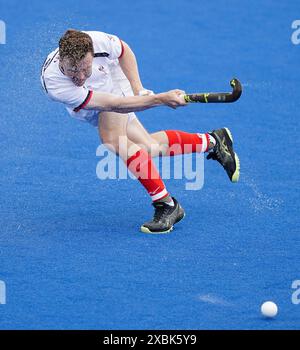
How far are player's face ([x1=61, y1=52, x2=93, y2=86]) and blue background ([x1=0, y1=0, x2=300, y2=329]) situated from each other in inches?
43.8

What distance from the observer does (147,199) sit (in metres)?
8.40

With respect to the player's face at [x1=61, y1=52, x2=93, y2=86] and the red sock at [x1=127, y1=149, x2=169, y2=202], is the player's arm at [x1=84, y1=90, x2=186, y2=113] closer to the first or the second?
the player's face at [x1=61, y1=52, x2=93, y2=86]

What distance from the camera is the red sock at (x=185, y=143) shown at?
8.09m

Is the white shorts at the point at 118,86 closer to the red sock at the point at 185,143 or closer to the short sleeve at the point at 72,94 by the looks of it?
the red sock at the point at 185,143

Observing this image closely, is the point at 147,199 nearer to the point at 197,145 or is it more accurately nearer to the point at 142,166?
the point at 197,145

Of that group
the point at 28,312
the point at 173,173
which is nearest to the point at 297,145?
the point at 173,173

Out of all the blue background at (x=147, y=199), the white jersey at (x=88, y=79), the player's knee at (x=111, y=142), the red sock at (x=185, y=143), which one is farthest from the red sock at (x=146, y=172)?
the white jersey at (x=88, y=79)

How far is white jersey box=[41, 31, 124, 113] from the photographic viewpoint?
7.35 m

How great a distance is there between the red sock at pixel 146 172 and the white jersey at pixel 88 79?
0.53m

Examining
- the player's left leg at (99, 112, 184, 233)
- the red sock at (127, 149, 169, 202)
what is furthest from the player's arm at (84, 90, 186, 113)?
the red sock at (127, 149, 169, 202)

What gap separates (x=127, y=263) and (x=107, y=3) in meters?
7.15

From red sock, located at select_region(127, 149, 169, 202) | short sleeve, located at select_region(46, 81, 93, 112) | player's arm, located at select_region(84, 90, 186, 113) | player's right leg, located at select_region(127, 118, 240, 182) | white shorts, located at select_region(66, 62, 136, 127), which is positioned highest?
white shorts, located at select_region(66, 62, 136, 127)
